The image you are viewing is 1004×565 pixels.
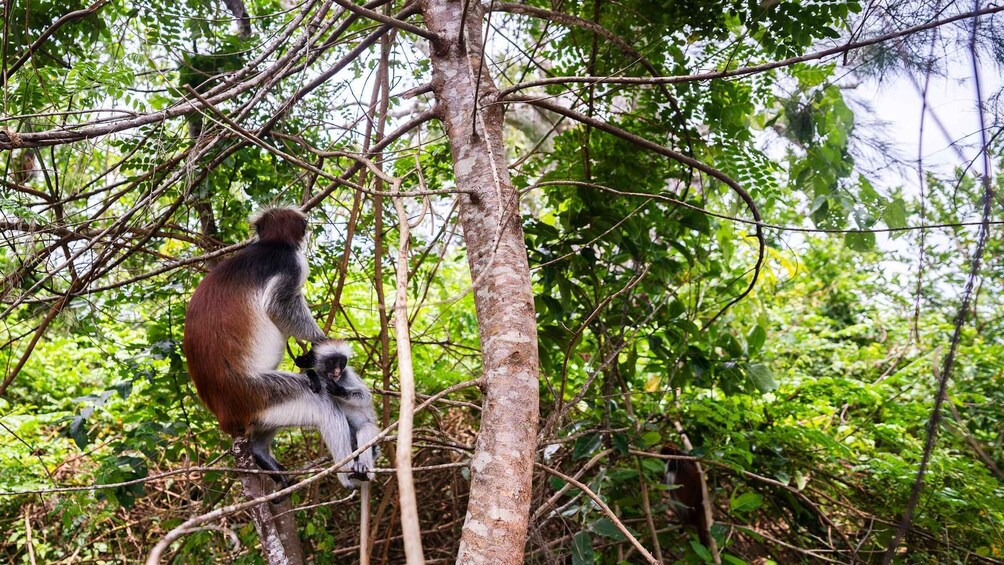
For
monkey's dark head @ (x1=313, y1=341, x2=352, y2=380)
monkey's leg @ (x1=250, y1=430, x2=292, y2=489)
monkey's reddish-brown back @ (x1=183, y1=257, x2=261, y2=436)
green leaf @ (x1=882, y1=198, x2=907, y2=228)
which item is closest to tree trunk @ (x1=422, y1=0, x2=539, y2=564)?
monkey's dark head @ (x1=313, y1=341, x2=352, y2=380)

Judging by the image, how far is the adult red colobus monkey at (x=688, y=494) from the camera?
165 inches

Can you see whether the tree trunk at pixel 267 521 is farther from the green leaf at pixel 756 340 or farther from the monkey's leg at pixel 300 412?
the green leaf at pixel 756 340

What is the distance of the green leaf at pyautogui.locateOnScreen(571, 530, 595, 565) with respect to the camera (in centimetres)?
339

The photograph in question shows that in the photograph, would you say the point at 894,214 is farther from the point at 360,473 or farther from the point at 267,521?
the point at 267,521

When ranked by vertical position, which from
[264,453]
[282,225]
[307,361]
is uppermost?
[282,225]

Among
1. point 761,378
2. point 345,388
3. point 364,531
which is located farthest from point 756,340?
point 364,531

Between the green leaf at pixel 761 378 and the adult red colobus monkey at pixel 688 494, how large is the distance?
2.19 ft

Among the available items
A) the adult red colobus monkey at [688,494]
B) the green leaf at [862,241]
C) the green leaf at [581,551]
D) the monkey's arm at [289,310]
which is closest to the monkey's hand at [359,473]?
the monkey's arm at [289,310]

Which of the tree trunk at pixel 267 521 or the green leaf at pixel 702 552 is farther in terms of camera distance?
the green leaf at pixel 702 552

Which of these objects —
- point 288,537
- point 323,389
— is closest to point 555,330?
point 323,389

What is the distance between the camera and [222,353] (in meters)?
3.04

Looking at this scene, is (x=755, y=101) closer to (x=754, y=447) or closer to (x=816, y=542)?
(x=754, y=447)

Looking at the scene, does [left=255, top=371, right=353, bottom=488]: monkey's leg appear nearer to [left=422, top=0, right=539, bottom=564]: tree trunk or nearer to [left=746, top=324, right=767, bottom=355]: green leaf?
[left=422, top=0, right=539, bottom=564]: tree trunk

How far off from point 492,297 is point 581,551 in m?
1.64
